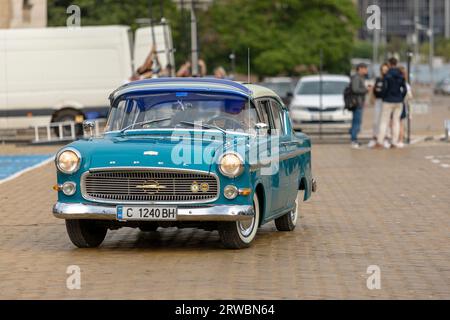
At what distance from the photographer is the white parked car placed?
32656mm

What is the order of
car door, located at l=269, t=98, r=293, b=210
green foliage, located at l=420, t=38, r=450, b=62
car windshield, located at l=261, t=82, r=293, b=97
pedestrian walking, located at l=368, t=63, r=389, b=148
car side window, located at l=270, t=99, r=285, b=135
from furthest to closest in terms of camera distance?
green foliage, located at l=420, t=38, r=450, b=62 < car windshield, located at l=261, t=82, r=293, b=97 < pedestrian walking, located at l=368, t=63, r=389, b=148 < car side window, located at l=270, t=99, r=285, b=135 < car door, located at l=269, t=98, r=293, b=210

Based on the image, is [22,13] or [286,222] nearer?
[286,222]

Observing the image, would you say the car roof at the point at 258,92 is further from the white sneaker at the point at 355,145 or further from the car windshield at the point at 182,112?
the white sneaker at the point at 355,145

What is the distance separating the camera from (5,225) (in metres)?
14.3

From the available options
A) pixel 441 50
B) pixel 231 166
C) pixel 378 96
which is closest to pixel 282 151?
pixel 231 166

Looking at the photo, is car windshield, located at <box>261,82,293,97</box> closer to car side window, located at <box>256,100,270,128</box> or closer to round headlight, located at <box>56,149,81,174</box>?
car side window, located at <box>256,100,270,128</box>

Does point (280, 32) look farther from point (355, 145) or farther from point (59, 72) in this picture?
point (355, 145)

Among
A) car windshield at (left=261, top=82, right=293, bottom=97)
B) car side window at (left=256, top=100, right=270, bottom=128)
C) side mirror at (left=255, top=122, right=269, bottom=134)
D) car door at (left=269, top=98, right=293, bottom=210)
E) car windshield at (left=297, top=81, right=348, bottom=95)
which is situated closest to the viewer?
side mirror at (left=255, top=122, right=269, bottom=134)

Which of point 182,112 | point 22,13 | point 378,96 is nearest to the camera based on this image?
point 182,112

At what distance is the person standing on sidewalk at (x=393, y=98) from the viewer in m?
27.4

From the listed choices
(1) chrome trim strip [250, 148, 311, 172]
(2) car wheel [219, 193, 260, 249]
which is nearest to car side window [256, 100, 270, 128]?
(1) chrome trim strip [250, 148, 311, 172]

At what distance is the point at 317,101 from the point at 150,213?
865 inches

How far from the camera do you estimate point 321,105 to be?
32594mm
